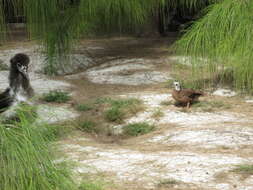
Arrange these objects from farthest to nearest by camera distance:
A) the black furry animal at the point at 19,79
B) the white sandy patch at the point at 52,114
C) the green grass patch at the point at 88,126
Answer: the green grass patch at the point at 88,126 → the black furry animal at the point at 19,79 → the white sandy patch at the point at 52,114

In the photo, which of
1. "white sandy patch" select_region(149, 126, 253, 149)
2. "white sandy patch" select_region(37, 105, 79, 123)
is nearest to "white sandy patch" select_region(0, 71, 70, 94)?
"white sandy patch" select_region(37, 105, 79, 123)

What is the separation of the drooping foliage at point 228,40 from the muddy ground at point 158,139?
0.33 m

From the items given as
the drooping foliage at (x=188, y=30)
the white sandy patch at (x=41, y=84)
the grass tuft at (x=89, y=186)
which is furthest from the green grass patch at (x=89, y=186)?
the white sandy patch at (x=41, y=84)

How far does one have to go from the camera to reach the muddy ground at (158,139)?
267 cm

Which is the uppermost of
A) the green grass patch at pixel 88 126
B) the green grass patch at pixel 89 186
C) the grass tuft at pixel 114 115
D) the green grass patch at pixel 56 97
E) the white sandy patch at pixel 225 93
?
the green grass patch at pixel 89 186

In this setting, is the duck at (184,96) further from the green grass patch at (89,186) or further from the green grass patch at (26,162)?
the green grass patch at (26,162)

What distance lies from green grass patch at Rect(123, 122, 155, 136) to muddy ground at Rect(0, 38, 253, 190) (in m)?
0.07

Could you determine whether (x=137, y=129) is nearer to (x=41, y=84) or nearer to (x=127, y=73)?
(x=41, y=84)

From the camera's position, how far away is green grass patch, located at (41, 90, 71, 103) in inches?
194

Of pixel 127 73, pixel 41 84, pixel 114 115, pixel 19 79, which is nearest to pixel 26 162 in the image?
pixel 19 79

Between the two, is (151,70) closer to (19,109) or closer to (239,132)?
(239,132)

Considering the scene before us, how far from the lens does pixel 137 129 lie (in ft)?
Answer: 13.3

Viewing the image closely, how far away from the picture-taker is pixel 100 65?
6617 mm

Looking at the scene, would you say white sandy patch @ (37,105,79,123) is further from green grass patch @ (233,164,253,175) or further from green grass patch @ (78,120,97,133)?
green grass patch @ (233,164,253,175)
